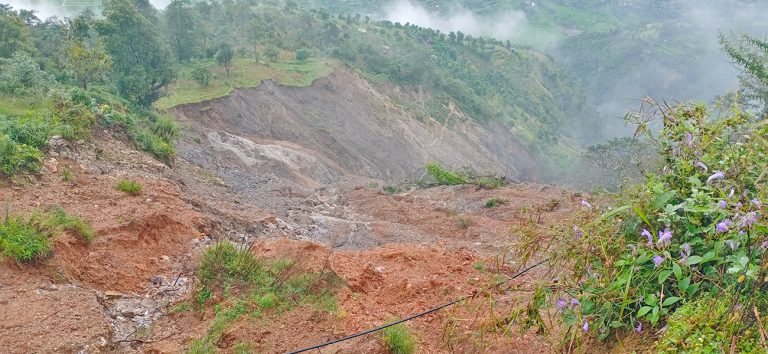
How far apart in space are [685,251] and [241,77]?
1104 inches

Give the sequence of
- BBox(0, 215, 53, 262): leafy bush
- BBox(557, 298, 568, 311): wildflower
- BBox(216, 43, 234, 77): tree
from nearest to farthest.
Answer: BBox(557, 298, 568, 311): wildflower, BBox(0, 215, 53, 262): leafy bush, BBox(216, 43, 234, 77): tree

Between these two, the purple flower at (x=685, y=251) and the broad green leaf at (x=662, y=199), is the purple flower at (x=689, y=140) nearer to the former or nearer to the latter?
the broad green leaf at (x=662, y=199)

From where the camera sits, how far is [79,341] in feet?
18.2

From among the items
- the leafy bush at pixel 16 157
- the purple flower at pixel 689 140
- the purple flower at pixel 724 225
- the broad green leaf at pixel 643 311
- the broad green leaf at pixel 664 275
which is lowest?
the leafy bush at pixel 16 157

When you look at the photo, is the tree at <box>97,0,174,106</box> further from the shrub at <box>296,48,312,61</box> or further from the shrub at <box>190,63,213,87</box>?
the shrub at <box>296,48,312,61</box>

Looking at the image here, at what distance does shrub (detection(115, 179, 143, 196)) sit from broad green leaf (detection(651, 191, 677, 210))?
8088 millimetres

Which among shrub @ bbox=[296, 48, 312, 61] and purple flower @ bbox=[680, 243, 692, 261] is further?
shrub @ bbox=[296, 48, 312, 61]

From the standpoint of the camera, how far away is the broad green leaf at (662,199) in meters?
3.04

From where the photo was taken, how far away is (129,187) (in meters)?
9.03

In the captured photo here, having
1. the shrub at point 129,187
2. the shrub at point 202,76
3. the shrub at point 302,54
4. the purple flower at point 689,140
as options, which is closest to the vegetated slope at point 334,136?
the shrub at point 202,76

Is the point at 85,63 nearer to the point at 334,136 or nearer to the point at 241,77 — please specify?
the point at 241,77

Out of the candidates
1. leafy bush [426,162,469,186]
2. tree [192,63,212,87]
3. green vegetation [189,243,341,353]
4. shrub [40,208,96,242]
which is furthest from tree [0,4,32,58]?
green vegetation [189,243,341,353]

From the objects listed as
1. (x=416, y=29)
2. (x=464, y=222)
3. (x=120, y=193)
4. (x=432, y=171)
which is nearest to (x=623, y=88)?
(x=416, y=29)

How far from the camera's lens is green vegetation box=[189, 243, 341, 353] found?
6.32 metres
